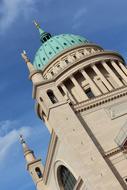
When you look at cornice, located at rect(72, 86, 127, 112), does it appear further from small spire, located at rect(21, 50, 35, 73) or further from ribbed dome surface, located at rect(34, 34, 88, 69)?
ribbed dome surface, located at rect(34, 34, 88, 69)

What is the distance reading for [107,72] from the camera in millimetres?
44625

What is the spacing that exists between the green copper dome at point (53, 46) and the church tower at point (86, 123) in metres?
4.12

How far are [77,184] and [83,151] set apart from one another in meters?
3.07

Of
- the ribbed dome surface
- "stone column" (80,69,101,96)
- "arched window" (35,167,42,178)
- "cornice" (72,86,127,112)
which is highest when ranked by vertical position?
the ribbed dome surface

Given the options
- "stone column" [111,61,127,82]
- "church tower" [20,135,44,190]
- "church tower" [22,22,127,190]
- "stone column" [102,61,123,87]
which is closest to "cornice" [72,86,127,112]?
"church tower" [22,22,127,190]

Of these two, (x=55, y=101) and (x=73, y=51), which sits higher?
(x=73, y=51)

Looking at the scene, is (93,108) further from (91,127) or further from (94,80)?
(94,80)

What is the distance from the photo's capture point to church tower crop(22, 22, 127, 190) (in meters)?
29.9

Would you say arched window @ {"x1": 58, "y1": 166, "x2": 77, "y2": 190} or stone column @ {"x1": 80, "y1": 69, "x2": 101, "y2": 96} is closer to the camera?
arched window @ {"x1": 58, "y1": 166, "x2": 77, "y2": 190}

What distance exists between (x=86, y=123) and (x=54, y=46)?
21189 millimetres

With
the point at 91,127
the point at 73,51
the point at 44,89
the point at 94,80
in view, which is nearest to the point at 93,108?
the point at 91,127

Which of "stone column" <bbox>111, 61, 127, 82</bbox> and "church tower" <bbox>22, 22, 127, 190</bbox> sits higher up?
"stone column" <bbox>111, 61, 127, 82</bbox>

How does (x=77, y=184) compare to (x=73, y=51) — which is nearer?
(x=77, y=184)

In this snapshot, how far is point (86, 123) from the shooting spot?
33.3 meters
